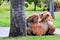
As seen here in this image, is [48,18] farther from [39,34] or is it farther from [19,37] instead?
[19,37]

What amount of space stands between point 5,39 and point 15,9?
1.37 metres

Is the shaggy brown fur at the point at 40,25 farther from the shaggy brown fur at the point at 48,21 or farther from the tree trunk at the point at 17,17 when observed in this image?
the tree trunk at the point at 17,17

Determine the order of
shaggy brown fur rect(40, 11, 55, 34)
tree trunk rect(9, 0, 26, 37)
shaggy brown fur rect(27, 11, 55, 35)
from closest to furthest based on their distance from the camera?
1. tree trunk rect(9, 0, 26, 37)
2. shaggy brown fur rect(27, 11, 55, 35)
3. shaggy brown fur rect(40, 11, 55, 34)

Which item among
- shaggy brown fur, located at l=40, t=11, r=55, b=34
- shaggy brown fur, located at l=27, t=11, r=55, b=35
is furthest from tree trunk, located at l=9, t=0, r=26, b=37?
shaggy brown fur, located at l=40, t=11, r=55, b=34

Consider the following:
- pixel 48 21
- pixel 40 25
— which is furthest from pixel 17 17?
pixel 48 21

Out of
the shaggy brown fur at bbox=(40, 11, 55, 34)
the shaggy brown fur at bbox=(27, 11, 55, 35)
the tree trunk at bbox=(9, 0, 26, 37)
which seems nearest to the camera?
the tree trunk at bbox=(9, 0, 26, 37)

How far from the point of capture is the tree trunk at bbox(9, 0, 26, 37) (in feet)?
35.3

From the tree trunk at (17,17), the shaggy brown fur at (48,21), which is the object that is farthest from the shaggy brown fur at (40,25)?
the tree trunk at (17,17)

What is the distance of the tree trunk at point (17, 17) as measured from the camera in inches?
424

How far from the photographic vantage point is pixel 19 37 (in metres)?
10.5

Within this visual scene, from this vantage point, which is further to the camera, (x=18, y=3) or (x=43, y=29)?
(x=43, y=29)

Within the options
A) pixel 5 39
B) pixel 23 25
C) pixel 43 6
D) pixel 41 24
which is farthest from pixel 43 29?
pixel 43 6

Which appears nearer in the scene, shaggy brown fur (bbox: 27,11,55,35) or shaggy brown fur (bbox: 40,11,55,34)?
shaggy brown fur (bbox: 27,11,55,35)

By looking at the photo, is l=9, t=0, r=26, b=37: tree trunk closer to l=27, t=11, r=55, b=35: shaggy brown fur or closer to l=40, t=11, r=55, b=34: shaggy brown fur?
l=27, t=11, r=55, b=35: shaggy brown fur
